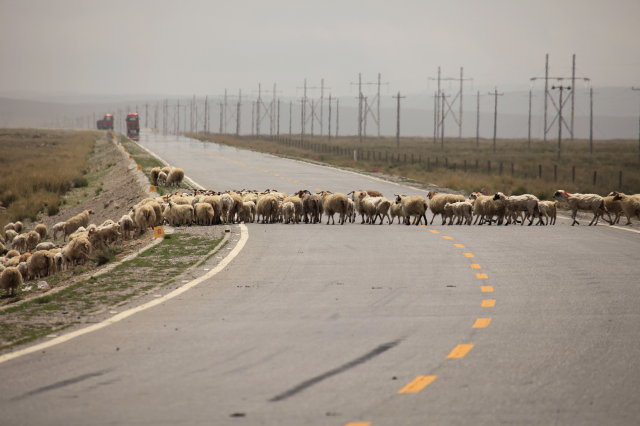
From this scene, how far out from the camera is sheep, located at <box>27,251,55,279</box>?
62.3ft

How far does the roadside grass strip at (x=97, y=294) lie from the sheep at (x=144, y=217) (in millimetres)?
3614


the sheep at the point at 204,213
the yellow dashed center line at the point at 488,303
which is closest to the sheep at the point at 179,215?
the sheep at the point at 204,213

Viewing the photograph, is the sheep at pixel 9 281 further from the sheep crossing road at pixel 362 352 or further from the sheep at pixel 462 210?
the sheep at pixel 462 210

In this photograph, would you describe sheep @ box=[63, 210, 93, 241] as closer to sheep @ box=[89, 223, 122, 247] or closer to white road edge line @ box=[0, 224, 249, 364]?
sheep @ box=[89, 223, 122, 247]

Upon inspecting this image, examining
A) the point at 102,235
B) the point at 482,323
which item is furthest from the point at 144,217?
the point at 482,323

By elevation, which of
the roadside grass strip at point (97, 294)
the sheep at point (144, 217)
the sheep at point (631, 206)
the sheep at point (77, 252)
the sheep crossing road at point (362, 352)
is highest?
the sheep at point (631, 206)

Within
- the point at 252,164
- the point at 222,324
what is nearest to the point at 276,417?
the point at 222,324

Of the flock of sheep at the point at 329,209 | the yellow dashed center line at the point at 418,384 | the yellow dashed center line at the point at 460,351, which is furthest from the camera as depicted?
the flock of sheep at the point at 329,209

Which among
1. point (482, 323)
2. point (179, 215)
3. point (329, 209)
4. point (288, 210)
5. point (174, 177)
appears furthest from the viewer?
point (174, 177)

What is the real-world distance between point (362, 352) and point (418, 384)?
1.28 meters

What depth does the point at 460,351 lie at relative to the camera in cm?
923

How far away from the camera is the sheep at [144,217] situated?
72.1ft

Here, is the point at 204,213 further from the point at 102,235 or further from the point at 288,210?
the point at 102,235

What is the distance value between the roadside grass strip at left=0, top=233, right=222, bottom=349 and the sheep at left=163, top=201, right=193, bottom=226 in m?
4.09
